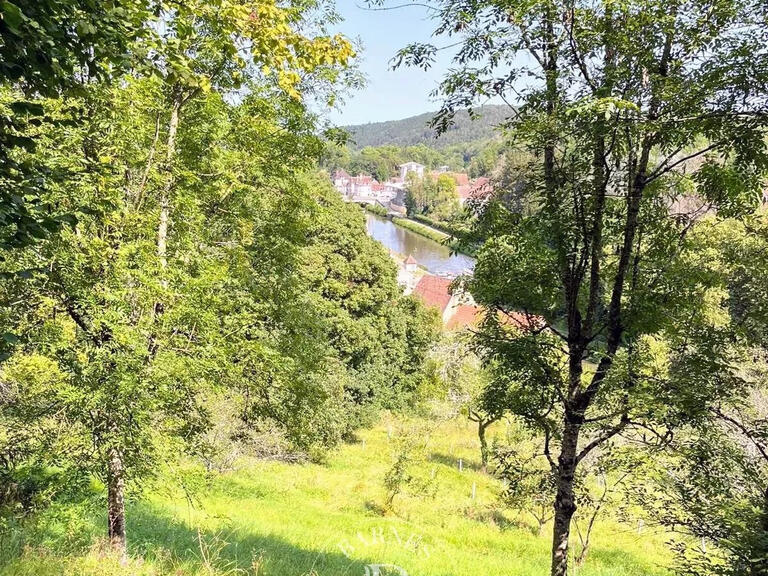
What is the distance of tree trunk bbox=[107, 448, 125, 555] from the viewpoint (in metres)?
5.56

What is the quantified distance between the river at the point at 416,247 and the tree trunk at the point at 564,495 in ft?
154

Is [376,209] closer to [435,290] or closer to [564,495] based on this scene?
[435,290]

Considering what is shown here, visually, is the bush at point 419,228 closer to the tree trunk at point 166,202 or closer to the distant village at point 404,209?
the distant village at point 404,209

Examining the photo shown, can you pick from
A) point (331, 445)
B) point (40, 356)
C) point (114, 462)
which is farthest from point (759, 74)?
point (331, 445)

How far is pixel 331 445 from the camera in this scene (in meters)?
19.8

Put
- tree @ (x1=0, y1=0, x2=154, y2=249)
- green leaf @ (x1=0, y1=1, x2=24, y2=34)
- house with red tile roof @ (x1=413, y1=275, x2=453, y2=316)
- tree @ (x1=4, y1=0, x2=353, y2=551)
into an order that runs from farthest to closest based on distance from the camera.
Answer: house with red tile roof @ (x1=413, y1=275, x2=453, y2=316)
tree @ (x1=4, y1=0, x2=353, y2=551)
tree @ (x1=0, y1=0, x2=154, y2=249)
green leaf @ (x1=0, y1=1, x2=24, y2=34)

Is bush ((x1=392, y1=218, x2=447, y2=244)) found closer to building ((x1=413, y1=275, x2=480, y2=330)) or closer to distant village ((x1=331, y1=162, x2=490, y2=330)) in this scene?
distant village ((x1=331, y1=162, x2=490, y2=330))

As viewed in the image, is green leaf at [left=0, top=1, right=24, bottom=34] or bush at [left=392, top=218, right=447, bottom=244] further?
bush at [left=392, top=218, right=447, bottom=244]

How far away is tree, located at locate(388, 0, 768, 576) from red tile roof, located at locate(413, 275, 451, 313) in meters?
33.4

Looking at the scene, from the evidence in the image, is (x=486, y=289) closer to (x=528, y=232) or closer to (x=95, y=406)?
(x=528, y=232)

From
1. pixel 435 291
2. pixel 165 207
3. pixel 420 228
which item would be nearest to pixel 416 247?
pixel 420 228

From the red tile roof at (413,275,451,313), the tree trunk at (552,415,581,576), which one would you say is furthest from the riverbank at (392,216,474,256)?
the tree trunk at (552,415,581,576)

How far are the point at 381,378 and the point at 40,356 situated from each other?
21.2 meters

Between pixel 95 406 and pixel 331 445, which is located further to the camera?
pixel 331 445
